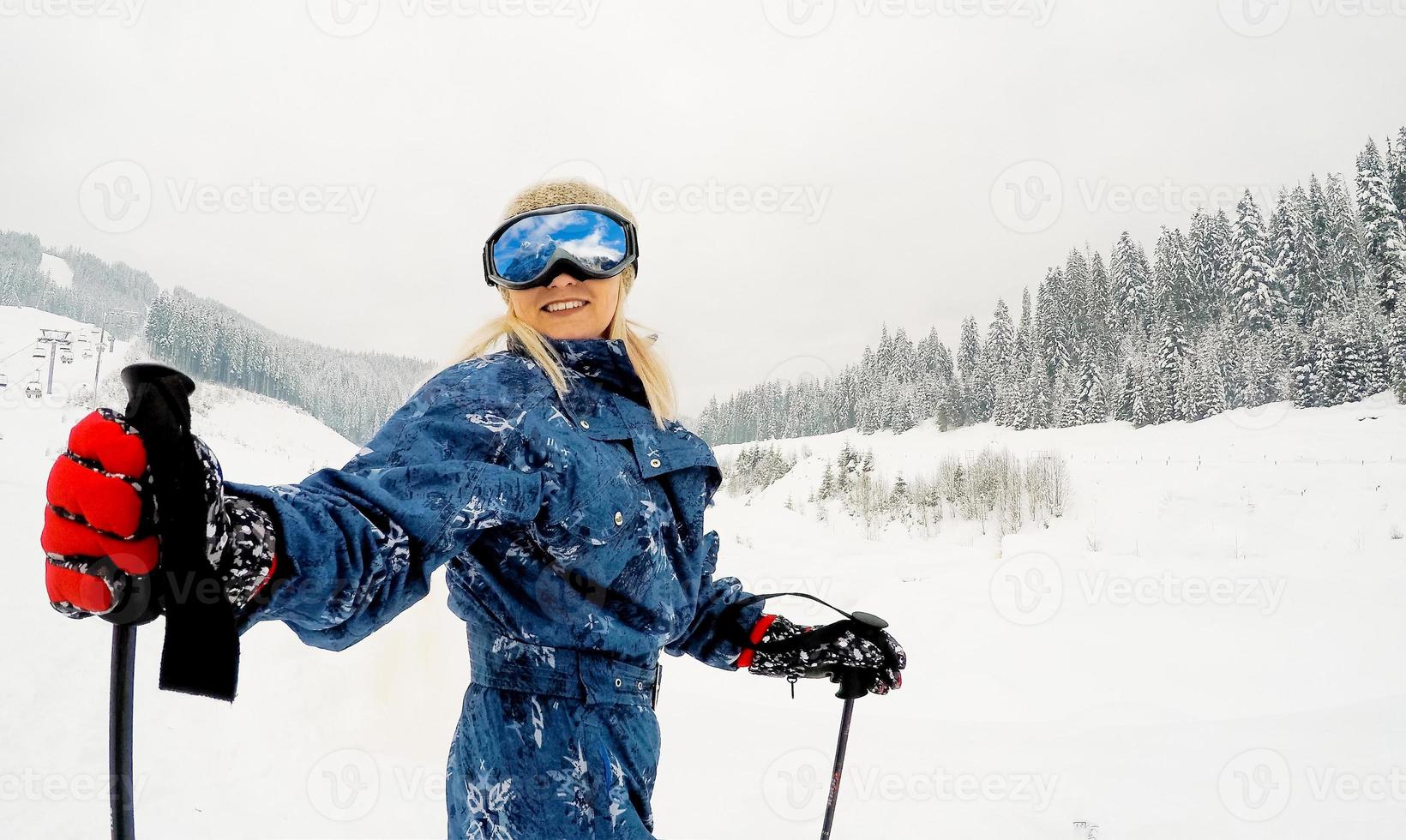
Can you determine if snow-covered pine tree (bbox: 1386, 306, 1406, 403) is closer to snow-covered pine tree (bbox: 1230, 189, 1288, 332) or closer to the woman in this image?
snow-covered pine tree (bbox: 1230, 189, 1288, 332)

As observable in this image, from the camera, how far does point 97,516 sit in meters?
0.65

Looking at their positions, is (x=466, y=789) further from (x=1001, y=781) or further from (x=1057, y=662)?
(x=1057, y=662)

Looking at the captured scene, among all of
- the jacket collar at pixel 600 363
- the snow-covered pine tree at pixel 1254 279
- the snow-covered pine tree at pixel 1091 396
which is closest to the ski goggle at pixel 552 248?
the jacket collar at pixel 600 363

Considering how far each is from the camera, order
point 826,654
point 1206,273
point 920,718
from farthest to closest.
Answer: point 1206,273 → point 920,718 → point 826,654

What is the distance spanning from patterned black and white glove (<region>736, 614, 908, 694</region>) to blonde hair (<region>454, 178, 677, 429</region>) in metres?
0.82

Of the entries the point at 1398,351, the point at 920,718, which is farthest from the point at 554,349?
the point at 1398,351

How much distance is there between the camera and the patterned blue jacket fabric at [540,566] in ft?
3.13

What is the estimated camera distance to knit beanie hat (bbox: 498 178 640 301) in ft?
5.63

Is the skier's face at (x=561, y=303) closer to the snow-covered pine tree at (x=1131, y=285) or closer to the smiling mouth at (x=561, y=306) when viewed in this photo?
the smiling mouth at (x=561, y=306)

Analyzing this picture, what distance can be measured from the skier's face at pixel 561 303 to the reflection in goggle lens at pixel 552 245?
4cm

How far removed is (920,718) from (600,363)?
15.7ft

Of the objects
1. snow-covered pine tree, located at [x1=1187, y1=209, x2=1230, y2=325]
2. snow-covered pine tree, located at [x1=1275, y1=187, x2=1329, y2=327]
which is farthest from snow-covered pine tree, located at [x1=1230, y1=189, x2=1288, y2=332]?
snow-covered pine tree, located at [x1=1187, y1=209, x2=1230, y2=325]

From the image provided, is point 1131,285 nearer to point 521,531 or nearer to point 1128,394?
point 1128,394

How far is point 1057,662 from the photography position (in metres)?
6.38
